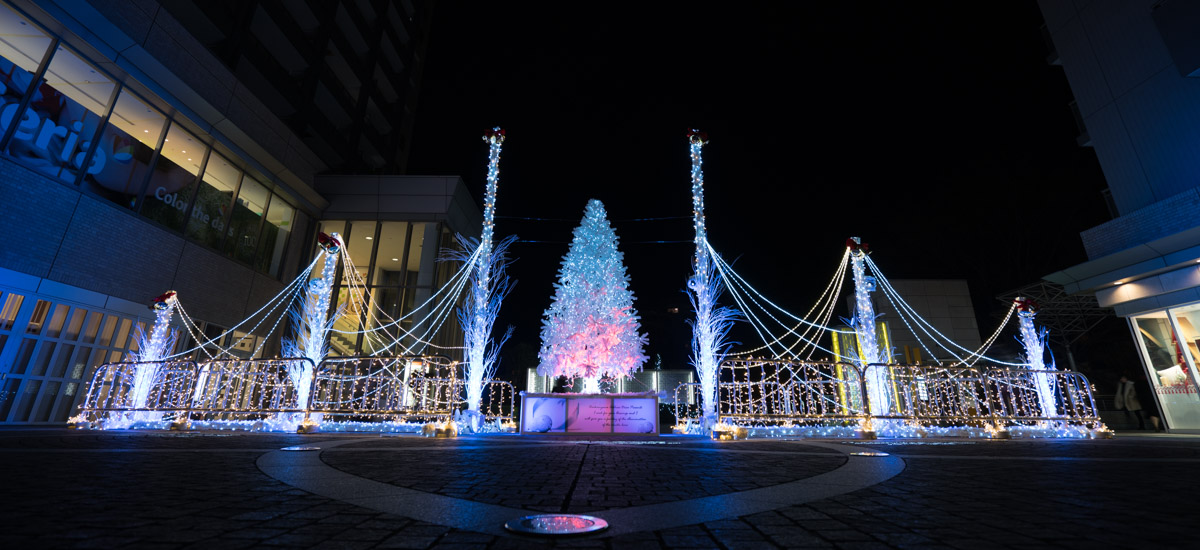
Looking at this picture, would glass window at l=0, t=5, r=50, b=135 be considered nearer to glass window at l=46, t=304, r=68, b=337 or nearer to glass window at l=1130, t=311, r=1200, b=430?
glass window at l=46, t=304, r=68, b=337

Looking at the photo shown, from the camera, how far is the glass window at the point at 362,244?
20.6 m

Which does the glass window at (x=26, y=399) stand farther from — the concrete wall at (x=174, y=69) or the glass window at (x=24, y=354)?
the concrete wall at (x=174, y=69)

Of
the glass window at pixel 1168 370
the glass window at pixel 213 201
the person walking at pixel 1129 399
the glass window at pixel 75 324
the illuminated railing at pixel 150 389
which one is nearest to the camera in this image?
the illuminated railing at pixel 150 389

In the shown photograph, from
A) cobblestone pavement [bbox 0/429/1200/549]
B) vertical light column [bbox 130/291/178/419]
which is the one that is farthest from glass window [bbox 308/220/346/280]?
cobblestone pavement [bbox 0/429/1200/549]

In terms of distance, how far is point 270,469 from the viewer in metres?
3.19

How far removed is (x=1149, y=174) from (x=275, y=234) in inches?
1079

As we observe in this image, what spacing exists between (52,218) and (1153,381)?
27531 mm

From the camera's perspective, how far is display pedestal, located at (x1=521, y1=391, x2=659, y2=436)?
11508 mm

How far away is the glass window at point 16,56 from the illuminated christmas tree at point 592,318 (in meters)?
13.0

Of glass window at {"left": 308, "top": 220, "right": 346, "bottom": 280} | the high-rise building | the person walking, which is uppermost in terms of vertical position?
the high-rise building

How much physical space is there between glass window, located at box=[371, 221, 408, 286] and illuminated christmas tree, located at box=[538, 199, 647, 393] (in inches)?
343

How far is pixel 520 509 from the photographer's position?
6.45ft

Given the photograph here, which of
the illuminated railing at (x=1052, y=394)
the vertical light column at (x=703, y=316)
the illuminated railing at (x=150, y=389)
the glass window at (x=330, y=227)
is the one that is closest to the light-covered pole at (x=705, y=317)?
the vertical light column at (x=703, y=316)

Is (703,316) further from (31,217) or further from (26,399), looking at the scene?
(26,399)
